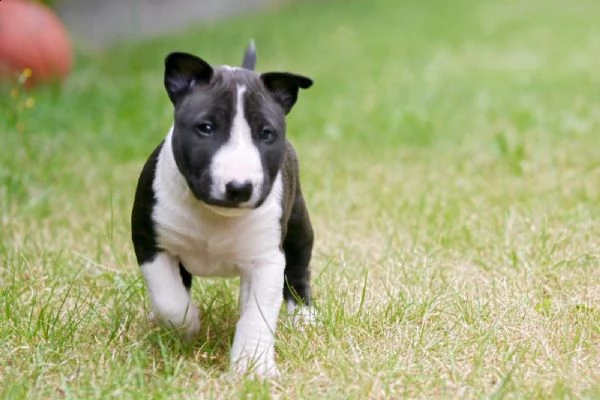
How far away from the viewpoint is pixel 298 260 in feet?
12.6

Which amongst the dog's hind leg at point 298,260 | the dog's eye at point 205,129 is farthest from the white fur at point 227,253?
the dog's hind leg at point 298,260

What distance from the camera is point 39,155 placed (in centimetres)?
630

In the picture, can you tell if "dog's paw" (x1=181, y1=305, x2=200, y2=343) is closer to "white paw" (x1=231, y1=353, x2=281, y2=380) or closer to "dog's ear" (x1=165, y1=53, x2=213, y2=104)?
"white paw" (x1=231, y1=353, x2=281, y2=380)

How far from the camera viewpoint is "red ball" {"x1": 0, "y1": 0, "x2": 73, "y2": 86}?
8.18 meters

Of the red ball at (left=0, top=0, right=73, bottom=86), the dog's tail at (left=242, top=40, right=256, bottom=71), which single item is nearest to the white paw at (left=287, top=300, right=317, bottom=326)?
the dog's tail at (left=242, top=40, right=256, bottom=71)

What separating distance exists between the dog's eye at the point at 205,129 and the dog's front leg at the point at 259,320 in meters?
0.53

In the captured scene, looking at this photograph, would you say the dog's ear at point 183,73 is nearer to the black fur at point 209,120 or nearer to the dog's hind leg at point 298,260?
the black fur at point 209,120

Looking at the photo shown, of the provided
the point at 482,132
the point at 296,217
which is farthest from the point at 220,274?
the point at 482,132

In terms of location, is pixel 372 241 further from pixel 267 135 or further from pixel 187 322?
pixel 267 135

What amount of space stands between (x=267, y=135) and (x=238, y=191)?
9.6 inches

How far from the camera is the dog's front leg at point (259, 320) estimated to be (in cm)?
328

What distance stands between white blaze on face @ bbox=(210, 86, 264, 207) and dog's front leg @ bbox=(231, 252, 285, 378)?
1.38 feet

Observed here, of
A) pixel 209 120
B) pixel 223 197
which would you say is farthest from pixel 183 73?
pixel 223 197

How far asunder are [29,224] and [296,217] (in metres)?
1.83
